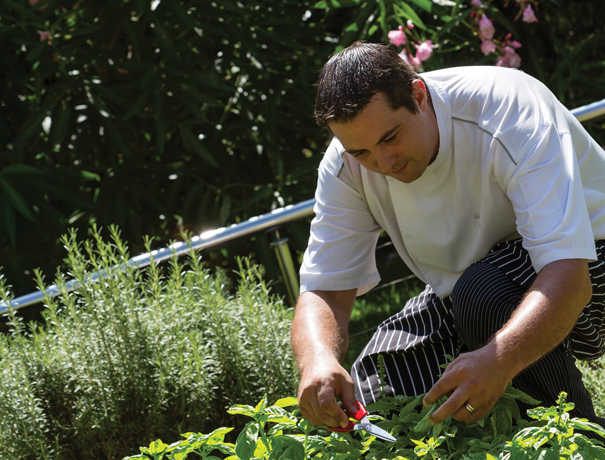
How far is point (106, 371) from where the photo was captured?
8.21 ft

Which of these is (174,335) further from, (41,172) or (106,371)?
(41,172)

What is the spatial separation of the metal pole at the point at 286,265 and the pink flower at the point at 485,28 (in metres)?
1.41

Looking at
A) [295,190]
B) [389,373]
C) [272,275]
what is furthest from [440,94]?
[295,190]

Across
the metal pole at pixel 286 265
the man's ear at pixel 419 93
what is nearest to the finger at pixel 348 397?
the man's ear at pixel 419 93

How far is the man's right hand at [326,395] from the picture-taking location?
167cm

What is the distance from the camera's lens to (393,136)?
1962 millimetres

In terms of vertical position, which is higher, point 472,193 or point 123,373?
point 472,193

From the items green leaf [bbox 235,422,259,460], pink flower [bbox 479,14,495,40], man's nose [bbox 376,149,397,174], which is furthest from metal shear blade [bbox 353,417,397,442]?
pink flower [bbox 479,14,495,40]

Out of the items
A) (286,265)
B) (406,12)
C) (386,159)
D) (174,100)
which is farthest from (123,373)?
(406,12)

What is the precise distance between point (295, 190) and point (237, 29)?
0.84 metres

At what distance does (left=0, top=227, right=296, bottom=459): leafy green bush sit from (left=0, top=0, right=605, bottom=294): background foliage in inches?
49.1

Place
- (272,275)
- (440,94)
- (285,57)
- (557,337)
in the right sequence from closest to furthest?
(557,337), (440,94), (272,275), (285,57)

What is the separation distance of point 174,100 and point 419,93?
8.02 feet

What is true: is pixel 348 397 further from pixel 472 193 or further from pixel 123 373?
pixel 123 373
